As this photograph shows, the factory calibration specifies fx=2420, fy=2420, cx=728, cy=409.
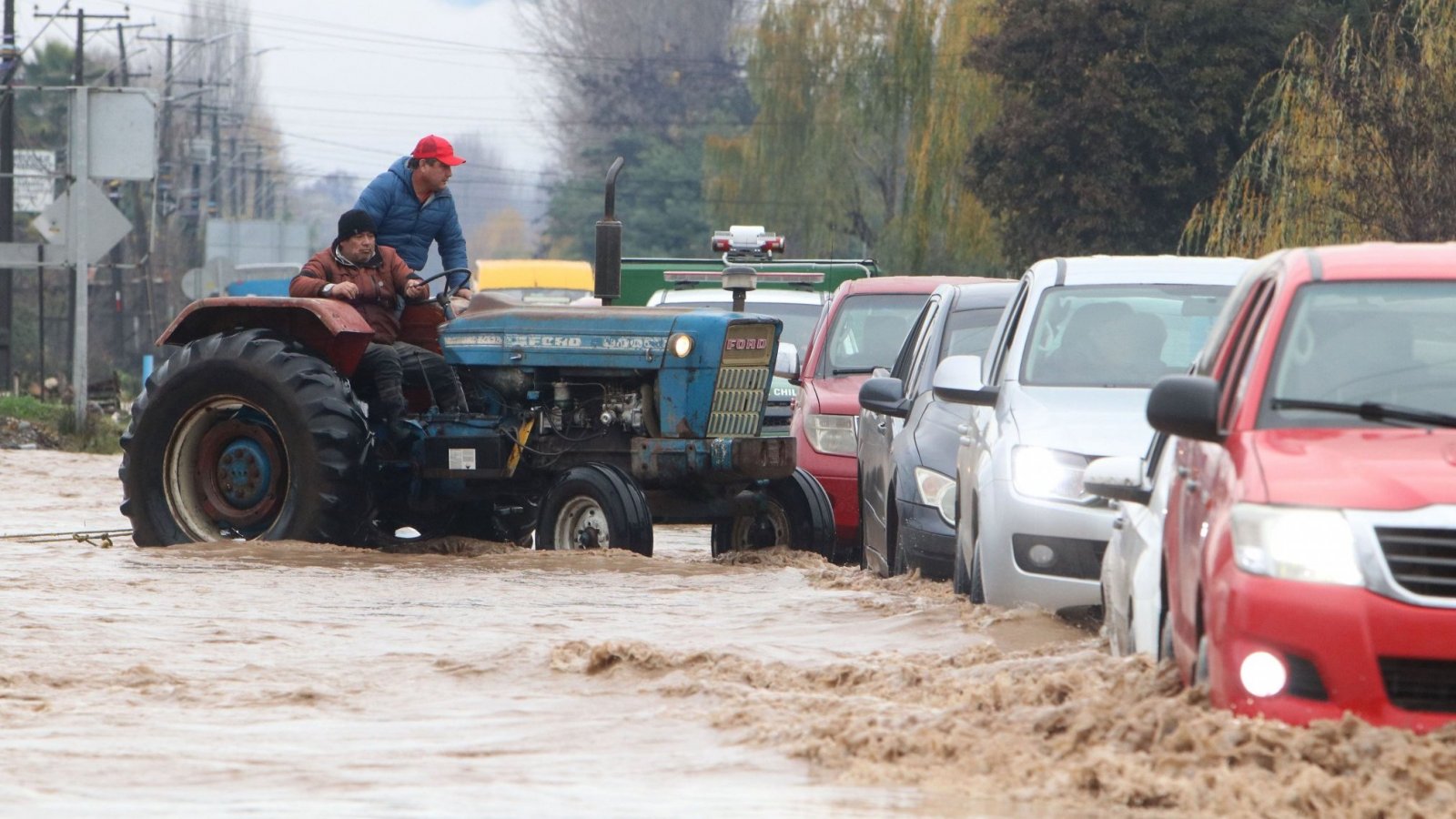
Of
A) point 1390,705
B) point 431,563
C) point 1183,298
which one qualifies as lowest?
point 431,563

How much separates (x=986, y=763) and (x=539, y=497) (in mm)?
7388

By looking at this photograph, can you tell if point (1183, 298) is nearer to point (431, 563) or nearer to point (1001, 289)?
point (1001, 289)

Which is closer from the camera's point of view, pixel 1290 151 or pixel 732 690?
pixel 732 690

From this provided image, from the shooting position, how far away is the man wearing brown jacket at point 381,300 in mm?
12500

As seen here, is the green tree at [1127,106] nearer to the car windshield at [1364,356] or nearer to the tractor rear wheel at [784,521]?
the tractor rear wheel at [784,521]

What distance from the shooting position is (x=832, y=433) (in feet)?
48.3

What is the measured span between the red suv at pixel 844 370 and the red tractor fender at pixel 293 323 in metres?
3.05

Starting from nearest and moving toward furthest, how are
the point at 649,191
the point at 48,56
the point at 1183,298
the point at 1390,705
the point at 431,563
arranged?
the point at 1390,705 < the point at 1183,298 < the point at 431,563 < the point at 48,56 < the point at 649,191

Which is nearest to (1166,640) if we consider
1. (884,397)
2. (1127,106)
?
(884,397)

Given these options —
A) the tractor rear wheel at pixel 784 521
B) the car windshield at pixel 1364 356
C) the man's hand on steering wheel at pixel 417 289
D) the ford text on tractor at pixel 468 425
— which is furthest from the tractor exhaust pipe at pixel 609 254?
the car windshield at pixel 1364 356

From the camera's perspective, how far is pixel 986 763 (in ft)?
19.4

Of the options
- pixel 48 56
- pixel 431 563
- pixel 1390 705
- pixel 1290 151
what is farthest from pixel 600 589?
pixel 48 56

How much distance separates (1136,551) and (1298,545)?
5.38 feet

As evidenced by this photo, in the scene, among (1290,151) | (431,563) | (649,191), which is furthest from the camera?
(649,191)
